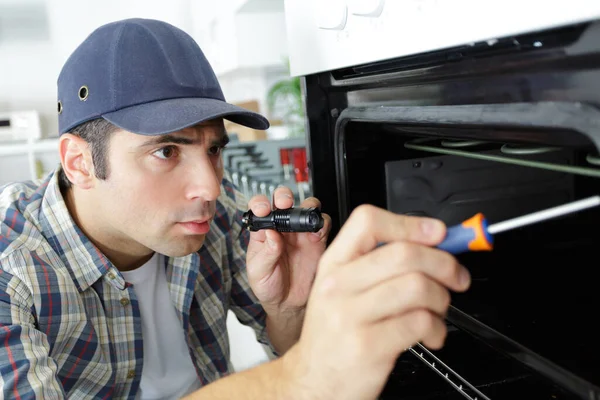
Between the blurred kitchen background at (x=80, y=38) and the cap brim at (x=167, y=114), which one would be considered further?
the blurred kitchen background at (x=80, y=38)

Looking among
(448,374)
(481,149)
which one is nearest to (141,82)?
(481,149)

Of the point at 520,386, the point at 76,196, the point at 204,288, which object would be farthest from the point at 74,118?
the point at 520,386

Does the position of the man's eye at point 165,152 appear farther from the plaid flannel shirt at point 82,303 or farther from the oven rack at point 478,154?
the oven rack at point 478,154

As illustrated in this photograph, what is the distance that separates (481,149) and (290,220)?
0.92 ft

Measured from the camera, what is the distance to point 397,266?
490mm

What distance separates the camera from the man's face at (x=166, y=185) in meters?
1.00

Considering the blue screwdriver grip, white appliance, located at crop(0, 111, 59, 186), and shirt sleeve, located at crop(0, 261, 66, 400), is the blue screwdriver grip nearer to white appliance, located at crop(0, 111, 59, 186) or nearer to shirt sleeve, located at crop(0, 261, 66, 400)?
shirt sleeve, located at crop(0, 261, 66, 400)

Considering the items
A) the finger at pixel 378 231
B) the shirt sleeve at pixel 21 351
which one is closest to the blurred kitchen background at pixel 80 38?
the shirt sleeve at pixel 21 351

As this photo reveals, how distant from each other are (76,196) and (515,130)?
0.95 metres

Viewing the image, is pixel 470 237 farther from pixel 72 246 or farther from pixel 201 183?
pixel 72 246

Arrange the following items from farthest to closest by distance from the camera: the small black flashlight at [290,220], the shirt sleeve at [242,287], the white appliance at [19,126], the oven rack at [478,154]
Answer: the white appliance at [19,126], the shirt sleeve at [242,287], the small black flashlight at [290,220], the oven rack at [478,154]

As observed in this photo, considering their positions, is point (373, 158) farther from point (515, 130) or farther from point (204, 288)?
point (204, 288)

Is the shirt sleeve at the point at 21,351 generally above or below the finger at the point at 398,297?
A: below

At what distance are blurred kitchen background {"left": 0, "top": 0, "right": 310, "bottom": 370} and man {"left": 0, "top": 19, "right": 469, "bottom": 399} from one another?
2.14 m
